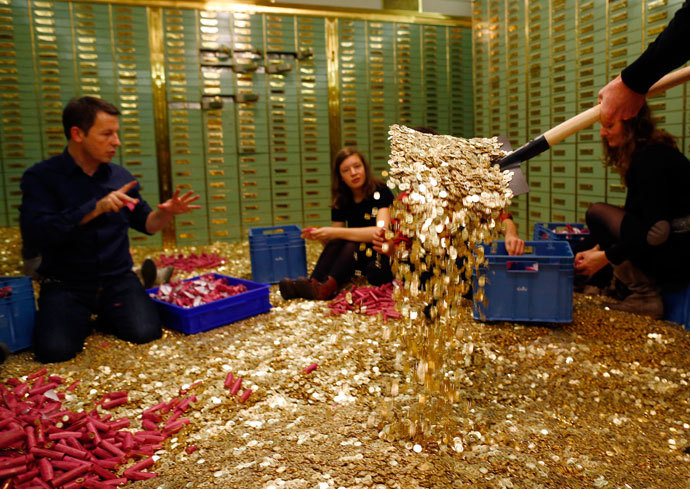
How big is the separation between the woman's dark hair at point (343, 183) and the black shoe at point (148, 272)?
1410 mm

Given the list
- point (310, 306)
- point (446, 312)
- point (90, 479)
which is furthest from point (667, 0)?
point (90, 479)

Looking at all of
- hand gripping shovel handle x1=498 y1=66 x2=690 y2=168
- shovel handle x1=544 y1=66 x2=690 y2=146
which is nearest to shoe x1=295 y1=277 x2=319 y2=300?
hand gripping shovel handle x1=498 y1=66 x2=690 y2=168

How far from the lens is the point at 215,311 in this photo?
283cm

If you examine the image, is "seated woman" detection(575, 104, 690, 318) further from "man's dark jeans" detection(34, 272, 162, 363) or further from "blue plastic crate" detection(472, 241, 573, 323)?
"man's dark jeans" detection(34, 272, 162, 363)

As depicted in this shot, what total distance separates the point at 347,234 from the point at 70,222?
162 centimetres

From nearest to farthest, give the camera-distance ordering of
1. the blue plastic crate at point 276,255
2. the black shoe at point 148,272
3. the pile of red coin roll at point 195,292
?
the pile of red coin roll at point 195,292 < the black shoe at point 148,272 < the blue plastic crate at point 276,255

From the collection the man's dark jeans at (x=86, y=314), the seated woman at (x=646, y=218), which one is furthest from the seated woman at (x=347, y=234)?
the seated woman at (x=646, y=218)

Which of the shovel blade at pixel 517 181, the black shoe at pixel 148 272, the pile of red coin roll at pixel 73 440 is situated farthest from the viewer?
the black shoe at pixel 148 272

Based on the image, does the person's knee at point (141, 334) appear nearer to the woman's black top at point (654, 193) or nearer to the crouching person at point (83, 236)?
the crouching person at point (83, 236)

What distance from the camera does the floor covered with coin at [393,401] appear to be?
1.49m

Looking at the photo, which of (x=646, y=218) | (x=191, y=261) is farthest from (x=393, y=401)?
(x=191, y=261)

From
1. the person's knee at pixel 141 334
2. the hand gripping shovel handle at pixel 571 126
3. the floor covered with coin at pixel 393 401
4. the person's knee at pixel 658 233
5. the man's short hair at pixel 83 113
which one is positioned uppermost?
the man's short hair at pixel 83 113

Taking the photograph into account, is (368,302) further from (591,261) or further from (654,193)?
(654,193)

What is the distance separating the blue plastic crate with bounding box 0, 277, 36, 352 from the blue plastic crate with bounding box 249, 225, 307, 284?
1528mm
